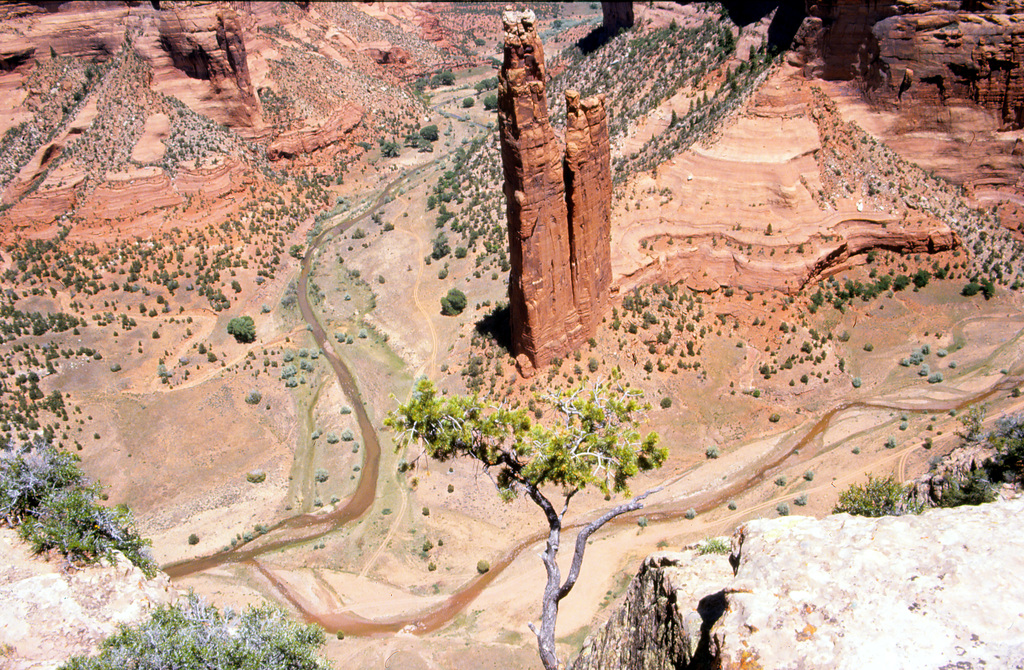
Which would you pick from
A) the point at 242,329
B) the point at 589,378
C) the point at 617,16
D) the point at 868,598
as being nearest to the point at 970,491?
the point at 868,598

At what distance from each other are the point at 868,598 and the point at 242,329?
145 feet

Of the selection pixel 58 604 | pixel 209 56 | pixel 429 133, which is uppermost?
pixel 209 56

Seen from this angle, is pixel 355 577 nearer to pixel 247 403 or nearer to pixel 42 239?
pixel 247 403

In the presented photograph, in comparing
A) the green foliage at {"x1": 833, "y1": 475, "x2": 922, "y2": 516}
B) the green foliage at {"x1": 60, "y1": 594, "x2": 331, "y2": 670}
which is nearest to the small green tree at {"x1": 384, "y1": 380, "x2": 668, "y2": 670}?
the green foliage at {"x1": 60, "y1": 594, "x2": 331, "y2": 670}

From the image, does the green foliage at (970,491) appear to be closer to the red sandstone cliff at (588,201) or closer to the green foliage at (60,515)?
the red sandstone cliff at (588,201)

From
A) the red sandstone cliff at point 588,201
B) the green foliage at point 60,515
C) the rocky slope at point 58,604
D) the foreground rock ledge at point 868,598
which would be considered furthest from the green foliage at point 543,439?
the red sandstone cliff at point 588,201

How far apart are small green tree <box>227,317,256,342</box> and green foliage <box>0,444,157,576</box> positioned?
2656 cm

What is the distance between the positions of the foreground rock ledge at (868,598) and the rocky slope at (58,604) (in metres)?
13.5

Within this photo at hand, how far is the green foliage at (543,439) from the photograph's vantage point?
15.6 m

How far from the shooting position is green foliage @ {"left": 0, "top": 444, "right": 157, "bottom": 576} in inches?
659

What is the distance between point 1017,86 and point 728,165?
19073mm

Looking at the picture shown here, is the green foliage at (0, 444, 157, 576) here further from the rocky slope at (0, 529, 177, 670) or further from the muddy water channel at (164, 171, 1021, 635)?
the muddy water channel at (164, 171, 1021, 635)

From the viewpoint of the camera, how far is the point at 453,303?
146 ft

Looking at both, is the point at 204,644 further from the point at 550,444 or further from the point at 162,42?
the point at 162,42
